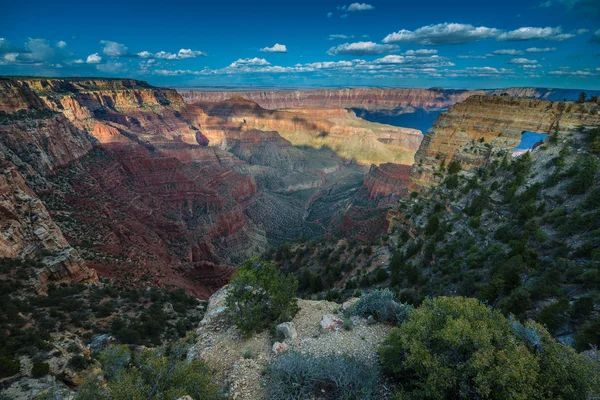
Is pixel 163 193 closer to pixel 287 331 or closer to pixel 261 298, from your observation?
pixel 261 298

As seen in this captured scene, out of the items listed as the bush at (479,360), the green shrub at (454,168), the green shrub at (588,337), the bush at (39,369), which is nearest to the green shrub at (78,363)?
the bush at (39,369)

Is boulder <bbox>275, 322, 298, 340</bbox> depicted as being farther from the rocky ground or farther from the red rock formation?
the red rock formation

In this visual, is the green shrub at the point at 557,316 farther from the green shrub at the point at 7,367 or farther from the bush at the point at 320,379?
the green shrub at the point at 7,367

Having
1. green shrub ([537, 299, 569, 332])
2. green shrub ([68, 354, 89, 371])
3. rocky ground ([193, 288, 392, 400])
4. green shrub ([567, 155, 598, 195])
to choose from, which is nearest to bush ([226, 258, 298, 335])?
rocky ground ([193, 288, 392, 400])

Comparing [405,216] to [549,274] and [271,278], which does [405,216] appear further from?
[271,278]

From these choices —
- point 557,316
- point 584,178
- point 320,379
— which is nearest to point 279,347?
point 320,379

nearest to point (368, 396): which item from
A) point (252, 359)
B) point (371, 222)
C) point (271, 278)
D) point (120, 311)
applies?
point (252, 359)
